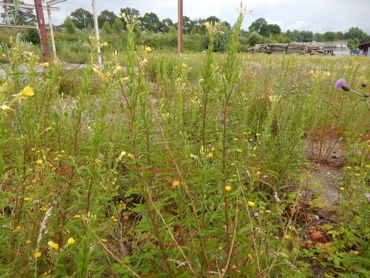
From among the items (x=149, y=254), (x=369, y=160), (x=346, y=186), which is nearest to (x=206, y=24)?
(x=149, y=254)

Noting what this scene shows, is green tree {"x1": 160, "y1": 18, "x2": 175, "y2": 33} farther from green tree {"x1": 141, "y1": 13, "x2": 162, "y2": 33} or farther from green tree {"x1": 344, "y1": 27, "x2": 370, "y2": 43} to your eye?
green tree {"x1": 344, "y1": 27, "x2": 370, "y2": 43}

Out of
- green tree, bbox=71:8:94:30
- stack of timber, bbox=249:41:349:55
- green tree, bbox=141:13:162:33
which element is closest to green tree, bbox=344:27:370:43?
stack of timber, bbox=249:41:349:55

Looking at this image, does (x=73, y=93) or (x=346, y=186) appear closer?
(x=346, y=186)

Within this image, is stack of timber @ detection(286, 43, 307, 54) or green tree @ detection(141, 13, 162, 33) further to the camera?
stack of timber @ detection(286, 43, 307, 54)

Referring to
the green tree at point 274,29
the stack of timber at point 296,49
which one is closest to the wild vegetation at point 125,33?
the green tree at point 274,29

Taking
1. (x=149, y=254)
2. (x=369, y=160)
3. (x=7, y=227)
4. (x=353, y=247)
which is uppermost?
(x=7, y=227)

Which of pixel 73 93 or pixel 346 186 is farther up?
pixel 73 93

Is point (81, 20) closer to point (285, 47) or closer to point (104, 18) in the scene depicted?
point (104, 18)

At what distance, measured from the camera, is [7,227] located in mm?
1416

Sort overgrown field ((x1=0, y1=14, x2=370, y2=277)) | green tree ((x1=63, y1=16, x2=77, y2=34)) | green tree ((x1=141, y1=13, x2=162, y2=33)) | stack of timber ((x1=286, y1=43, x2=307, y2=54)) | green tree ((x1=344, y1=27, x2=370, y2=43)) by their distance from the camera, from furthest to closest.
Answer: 1. green tree ((x1=344, y1=27, x2=370, y2=43))
2. stack of timber ((x1=286, y1=43, x2=307, y2=54))
3. green tree ((x1=141, y1=13, x2=162, y2=33))
4. green tree ((x1=63, y1=16, x2=77, y2=34))
5. overgrown field ((x1=0, y1=14, x2=370, y2=277))

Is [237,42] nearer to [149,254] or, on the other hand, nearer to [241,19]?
[241,19]

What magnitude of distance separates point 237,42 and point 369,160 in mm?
2585

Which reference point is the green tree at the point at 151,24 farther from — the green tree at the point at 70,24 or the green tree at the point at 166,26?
the green tree at the point at 70,24

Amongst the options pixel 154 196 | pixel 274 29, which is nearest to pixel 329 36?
pixel 274 29
